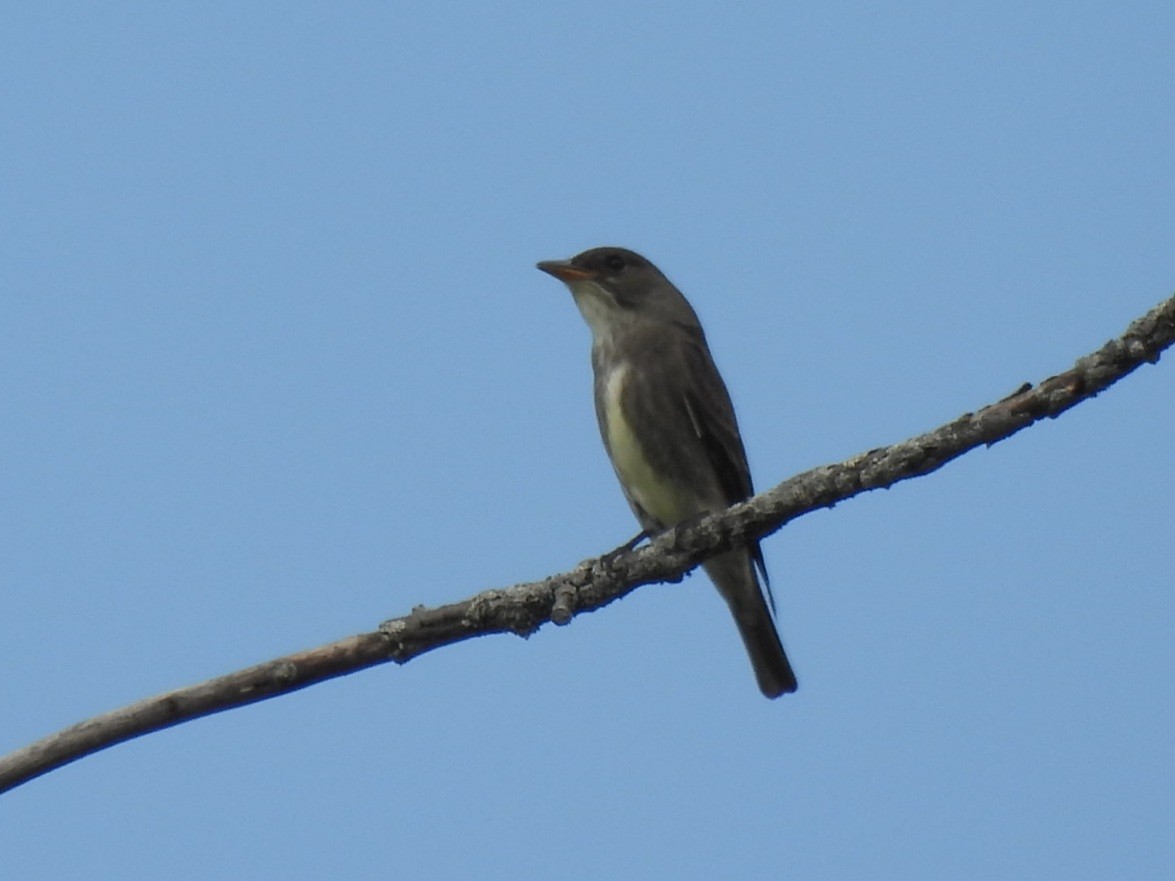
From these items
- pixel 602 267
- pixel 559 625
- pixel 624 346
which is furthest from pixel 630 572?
pixel 602 267

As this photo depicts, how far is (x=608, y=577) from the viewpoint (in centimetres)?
658

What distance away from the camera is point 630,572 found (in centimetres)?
664

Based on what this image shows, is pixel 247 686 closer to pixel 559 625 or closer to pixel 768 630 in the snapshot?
pixel 559 625

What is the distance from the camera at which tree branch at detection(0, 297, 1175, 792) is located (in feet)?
18.1

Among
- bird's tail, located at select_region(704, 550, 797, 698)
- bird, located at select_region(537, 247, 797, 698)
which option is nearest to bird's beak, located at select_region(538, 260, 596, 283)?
bird, located at select_region(537, 247, 797, 698)

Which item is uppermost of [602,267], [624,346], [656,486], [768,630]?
[602,267]

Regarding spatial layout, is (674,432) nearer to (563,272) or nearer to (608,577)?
(563,272)

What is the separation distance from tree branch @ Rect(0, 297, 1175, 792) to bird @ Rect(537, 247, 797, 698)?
174 centimetres

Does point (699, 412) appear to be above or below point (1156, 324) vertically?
above

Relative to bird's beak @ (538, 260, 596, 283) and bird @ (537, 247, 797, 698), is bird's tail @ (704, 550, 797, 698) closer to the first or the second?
bird @ (537, 247, 797, 698)

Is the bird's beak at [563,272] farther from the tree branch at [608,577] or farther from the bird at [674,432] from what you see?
the tree branch at [608,577]

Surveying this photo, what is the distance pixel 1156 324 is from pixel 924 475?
0.94 meters

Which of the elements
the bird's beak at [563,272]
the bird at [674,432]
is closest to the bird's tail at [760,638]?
the bird at [674,432]

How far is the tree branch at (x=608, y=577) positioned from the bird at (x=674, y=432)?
5.72ft
